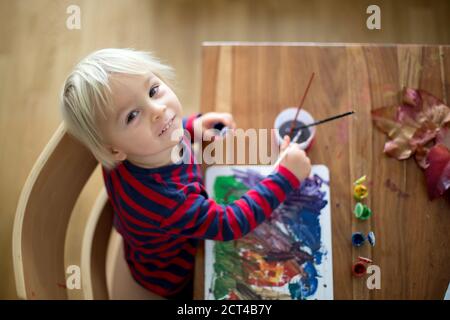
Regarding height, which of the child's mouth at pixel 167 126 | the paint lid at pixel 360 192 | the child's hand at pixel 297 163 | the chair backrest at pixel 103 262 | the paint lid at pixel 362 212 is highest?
the child's mouth at pixel 167 126

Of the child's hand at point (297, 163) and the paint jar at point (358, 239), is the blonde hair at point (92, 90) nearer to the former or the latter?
the child's hand at point (297, 163)

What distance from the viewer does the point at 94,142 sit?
66cm

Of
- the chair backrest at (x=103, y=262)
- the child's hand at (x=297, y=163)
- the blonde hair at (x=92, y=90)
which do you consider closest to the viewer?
the blonde hair at (x=92, y=90)

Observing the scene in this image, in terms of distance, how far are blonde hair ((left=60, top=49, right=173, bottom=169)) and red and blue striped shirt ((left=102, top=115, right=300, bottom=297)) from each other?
8 centimetres

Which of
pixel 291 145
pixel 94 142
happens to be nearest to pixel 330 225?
pixel 291 145

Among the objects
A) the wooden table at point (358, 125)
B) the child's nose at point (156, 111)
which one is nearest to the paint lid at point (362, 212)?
the wooden table at point (358, 125)

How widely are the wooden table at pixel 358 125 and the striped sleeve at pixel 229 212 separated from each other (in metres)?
0.07

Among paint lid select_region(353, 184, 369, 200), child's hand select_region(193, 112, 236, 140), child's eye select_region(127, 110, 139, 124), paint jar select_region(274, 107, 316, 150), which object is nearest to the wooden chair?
child's eye select_region(127, 110, 139, 124)

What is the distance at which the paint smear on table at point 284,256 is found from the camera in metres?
0.69

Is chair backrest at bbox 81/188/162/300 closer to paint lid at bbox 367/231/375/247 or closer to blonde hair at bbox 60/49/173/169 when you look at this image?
blonde hair at bbox 60/49/173/169

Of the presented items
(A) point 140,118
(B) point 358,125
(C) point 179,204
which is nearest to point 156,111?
(A) point 140,118

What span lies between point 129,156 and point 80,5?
0.30 meters

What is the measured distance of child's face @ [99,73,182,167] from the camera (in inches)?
24.6
